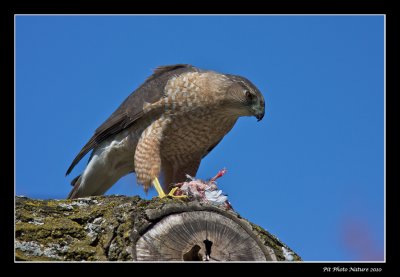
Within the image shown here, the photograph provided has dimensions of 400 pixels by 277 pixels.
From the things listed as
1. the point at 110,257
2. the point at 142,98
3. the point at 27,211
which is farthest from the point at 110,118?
the point at 110,257

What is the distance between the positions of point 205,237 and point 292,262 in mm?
705

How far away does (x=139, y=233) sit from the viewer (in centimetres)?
458

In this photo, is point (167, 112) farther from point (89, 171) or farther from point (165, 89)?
point (89, 171)

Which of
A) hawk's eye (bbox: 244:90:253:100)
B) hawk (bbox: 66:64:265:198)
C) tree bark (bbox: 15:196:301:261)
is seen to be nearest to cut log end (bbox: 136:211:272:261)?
tree bark (bbox: 15:196:301:261)

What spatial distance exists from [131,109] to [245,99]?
4.49 feet

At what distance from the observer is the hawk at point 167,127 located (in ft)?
23.1

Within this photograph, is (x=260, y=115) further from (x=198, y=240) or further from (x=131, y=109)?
(x=198, y=240)

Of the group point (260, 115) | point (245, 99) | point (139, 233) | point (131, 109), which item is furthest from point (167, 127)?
point (139, 233)

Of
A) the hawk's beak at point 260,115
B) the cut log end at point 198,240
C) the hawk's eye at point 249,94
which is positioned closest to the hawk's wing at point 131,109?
the hawk's eye at point 249,94

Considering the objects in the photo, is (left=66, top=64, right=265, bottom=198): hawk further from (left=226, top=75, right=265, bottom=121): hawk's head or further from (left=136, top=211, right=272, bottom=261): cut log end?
(left=136, top=211, right=272, bottom=261): cut log end

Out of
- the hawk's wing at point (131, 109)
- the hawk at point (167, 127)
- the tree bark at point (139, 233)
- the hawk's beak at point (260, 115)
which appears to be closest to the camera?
the tree bark at point (139, 233)

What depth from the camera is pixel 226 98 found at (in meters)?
7.10

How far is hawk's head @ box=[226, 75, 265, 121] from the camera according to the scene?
6945 mm

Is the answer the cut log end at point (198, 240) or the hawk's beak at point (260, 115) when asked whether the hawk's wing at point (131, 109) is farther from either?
the cut log end at point (198, 240)
